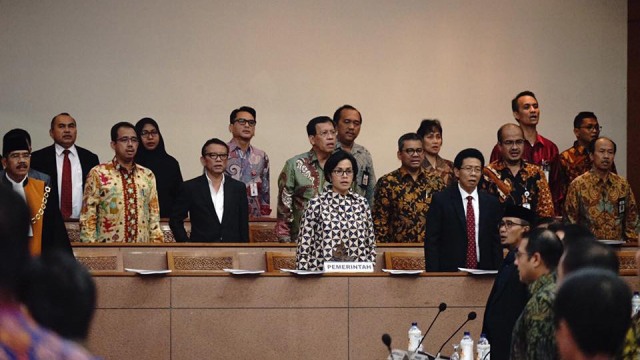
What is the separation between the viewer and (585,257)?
375cm

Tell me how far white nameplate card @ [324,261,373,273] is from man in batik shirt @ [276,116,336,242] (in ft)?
4.54

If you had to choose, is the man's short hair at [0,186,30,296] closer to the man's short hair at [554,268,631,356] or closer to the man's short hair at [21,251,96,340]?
the man's short hair at [21,251,96,340]

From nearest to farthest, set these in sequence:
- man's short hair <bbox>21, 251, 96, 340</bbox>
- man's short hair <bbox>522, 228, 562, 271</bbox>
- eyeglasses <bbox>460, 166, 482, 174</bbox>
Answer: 1. man's short hair <bbox>21, 251, 96, 340</bbox>
2. man's short hair <bbox>522, 228, 562, 271</bbox>
3. eyeglasses <bbox>460, 166, 482, 174</bbox>

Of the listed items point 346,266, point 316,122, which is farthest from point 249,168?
point 346,266

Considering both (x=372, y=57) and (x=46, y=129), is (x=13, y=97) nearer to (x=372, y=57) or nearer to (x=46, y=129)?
(x=46, y=129)

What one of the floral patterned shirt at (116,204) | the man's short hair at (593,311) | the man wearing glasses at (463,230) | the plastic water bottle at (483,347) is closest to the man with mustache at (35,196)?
the floral patterned shirt at (116,204)

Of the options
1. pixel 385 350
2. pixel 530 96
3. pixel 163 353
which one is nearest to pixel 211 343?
pixel 163 353

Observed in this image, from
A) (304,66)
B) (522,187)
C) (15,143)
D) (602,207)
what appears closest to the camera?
(15,143)

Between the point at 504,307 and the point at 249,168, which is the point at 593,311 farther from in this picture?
the point at 249,168

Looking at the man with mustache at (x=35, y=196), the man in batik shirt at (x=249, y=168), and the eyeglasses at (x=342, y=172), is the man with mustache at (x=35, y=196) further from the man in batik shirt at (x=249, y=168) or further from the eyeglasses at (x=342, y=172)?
the man in batik shirt at (x=249, y=168)

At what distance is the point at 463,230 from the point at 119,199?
2.42 metres

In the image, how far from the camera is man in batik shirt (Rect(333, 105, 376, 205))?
929 centimetres

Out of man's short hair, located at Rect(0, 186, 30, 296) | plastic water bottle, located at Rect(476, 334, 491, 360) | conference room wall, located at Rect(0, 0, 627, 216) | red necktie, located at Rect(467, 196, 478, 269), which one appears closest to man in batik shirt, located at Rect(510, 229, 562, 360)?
plastic water bottle, located at Rect(476, 334, 491, 360)

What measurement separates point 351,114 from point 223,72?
2.97m
